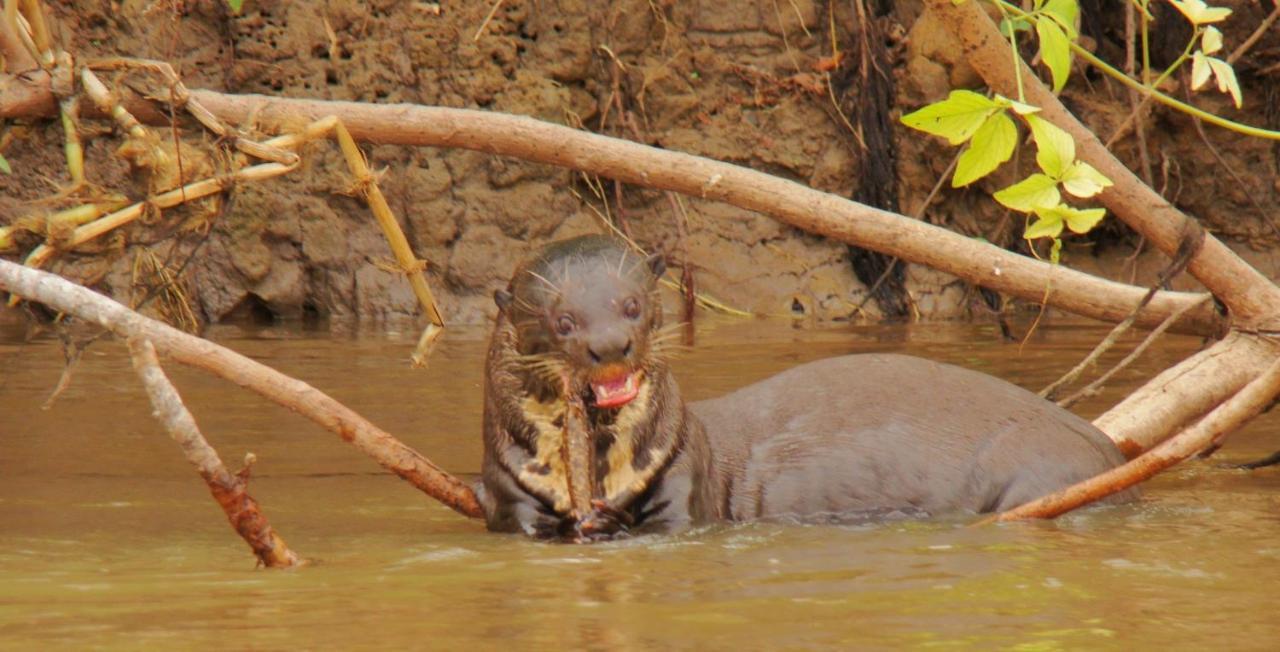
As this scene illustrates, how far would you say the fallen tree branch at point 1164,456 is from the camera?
351cm

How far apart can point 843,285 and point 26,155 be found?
3.76m

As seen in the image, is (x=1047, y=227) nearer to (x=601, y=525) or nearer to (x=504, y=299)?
(x=601, y=525)

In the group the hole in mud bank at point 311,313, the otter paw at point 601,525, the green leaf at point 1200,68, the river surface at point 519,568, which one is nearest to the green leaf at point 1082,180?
the green leaf at point 1200,68

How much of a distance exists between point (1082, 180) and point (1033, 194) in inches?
3.7

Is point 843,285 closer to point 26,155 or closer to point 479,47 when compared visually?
point 479,47

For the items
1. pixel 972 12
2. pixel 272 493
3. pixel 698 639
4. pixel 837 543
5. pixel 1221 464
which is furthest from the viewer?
pixel 1221 464

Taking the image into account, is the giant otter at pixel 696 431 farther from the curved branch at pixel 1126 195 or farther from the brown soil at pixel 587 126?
the brown soil at pixel 587 126

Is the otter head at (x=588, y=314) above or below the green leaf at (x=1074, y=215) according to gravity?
below

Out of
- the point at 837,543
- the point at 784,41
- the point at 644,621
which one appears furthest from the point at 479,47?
the point at 644,621

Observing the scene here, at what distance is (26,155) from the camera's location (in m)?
8.10

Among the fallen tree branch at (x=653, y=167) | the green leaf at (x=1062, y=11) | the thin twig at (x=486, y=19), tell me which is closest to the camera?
the green leaf at (x=1062, y=11)

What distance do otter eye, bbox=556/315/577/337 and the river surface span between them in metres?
0.44

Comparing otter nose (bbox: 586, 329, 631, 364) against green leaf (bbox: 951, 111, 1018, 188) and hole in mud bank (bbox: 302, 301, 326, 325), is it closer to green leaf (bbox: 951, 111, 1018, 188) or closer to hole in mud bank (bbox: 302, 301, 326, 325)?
green leaf (bbox: 951, 111, 1018, 188)

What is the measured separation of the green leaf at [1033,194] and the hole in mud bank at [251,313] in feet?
17.9
